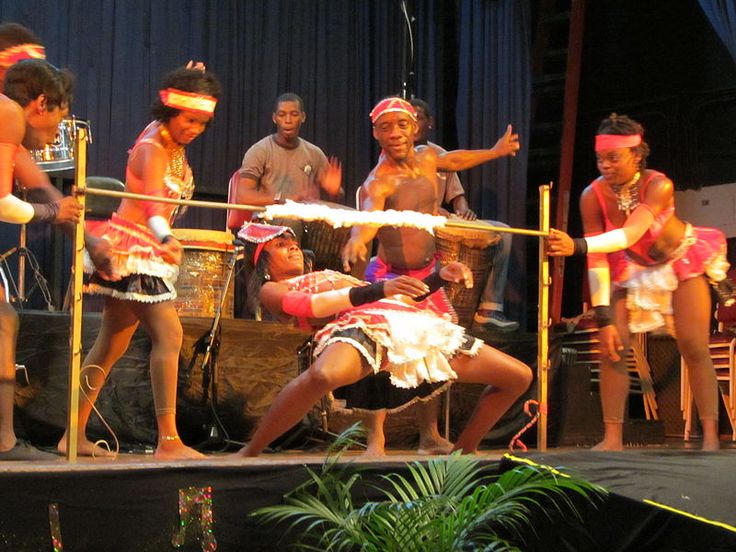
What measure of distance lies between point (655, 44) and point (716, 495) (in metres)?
6.94

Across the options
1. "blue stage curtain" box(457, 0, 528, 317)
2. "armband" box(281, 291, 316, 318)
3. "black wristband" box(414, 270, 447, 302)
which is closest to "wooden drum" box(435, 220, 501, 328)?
"blue stage curtain" box(457, 0, 528, 317)

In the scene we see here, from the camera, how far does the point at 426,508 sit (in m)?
3.66

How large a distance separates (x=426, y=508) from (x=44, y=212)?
174 cm

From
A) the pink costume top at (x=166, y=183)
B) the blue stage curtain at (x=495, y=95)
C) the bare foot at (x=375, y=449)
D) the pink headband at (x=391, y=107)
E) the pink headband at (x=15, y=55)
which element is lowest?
the bare foot at (x=375, y=449)

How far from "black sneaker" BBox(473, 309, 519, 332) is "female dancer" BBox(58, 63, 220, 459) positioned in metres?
3.22

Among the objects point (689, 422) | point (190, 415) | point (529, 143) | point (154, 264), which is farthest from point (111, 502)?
point (529, 143)

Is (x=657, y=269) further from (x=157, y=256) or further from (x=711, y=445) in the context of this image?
(x=157, y=256)

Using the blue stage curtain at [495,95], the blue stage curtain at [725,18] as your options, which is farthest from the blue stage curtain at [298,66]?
the blue stage curtain at [725,18]

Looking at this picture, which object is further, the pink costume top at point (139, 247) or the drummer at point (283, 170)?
the drummer at point (283, 170)

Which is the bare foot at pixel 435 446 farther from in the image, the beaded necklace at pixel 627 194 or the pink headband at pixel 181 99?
the pink headband at pixel 181 99

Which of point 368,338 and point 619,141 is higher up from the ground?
point 619,141

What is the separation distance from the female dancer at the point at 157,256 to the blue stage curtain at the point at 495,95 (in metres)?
4.51

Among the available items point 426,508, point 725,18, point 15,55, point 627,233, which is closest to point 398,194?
point 627,233

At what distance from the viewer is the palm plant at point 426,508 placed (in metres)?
3.61
